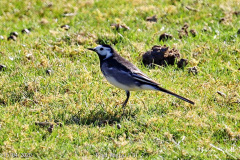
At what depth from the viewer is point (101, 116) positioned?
7.58 metres

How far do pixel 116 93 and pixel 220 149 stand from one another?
8.93 feet

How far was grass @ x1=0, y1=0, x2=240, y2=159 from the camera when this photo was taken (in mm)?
6660

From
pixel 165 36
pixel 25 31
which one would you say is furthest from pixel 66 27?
pixel 165 36

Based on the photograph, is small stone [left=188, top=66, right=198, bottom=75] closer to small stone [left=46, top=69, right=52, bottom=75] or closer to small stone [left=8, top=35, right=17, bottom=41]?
small stone [left=46, top=69, right=52, bottom=75]

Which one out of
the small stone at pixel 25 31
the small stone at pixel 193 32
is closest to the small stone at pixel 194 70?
the small stone at pixel 193 32

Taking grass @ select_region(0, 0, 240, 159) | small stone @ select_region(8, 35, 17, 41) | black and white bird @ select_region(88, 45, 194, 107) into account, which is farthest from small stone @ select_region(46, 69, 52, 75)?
small stone @ select_region(8, 35, 17, 41)

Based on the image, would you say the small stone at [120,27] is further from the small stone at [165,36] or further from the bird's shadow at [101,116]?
the bird's shadow at [101,116]

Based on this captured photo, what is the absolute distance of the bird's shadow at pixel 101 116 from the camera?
738 cm

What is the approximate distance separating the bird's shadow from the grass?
16mm

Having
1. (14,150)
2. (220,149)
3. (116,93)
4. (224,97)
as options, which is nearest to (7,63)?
(116,93)

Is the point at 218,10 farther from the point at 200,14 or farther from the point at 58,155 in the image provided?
the point at 58,155

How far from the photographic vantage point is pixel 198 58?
32.1 feet

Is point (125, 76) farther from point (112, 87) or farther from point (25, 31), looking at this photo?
point (25, 31)

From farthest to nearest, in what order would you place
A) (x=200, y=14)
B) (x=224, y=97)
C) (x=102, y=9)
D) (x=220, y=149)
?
(x=102, y=9)
(x=200, y=14)
(x=224, y=97)
(x=220, y=149)
